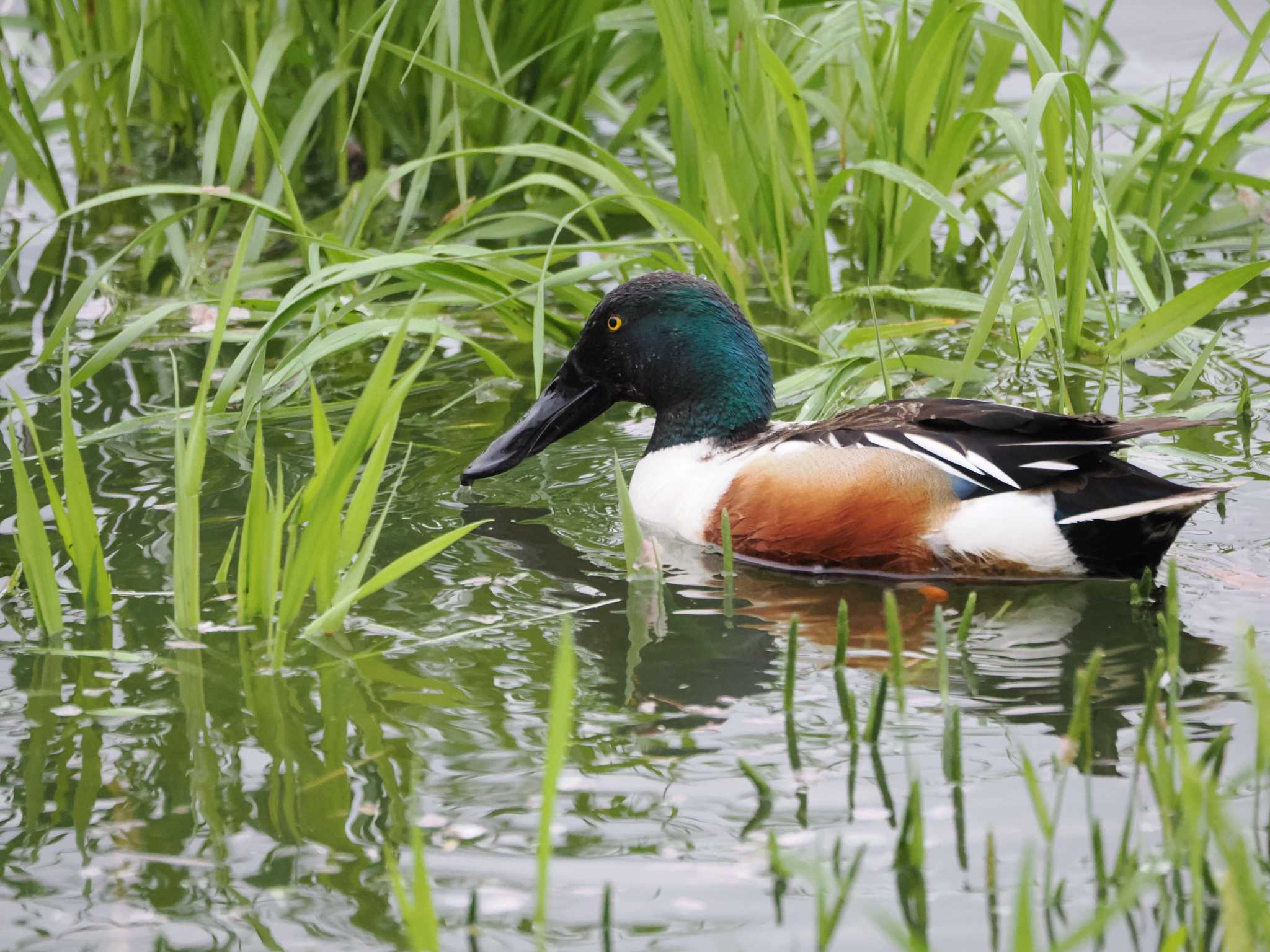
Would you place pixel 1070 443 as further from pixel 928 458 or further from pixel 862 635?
pixel 862 635

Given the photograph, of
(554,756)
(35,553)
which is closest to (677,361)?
(35,553)

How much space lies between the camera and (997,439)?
156 inches

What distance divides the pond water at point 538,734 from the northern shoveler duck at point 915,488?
0.30 ft

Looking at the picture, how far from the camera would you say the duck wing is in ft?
12.6

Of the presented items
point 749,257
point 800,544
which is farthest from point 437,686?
point 749,257

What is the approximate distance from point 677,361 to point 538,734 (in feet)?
5.35

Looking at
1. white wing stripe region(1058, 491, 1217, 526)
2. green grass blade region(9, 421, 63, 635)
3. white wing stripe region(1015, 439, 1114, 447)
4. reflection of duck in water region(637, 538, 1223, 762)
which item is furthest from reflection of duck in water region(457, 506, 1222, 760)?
green grass blade region(9, 421, 63, 635)

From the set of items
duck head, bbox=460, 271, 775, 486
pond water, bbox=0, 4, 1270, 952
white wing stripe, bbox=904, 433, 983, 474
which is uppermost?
duck head, bbox=460, 271, 775, 486

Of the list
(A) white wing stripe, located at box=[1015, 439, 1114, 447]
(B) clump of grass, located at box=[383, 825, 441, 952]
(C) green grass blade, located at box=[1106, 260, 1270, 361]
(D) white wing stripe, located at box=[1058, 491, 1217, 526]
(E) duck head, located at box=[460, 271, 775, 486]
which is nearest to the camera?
(B) clump of grass, located at box=[383, 825, 441, 952]

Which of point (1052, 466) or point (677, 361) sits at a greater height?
point (677, 361)

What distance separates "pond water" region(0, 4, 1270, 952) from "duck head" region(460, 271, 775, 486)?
195mm

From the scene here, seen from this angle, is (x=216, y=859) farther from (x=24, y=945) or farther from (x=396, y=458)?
(x=396, y=458)

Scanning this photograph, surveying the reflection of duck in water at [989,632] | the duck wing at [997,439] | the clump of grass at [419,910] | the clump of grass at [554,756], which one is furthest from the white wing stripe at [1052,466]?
the clump of grass at [419,910]

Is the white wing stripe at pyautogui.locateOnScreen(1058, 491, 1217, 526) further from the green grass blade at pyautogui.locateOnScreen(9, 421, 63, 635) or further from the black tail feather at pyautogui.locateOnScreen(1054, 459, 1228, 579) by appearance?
the green grass blade at pyautogui.locateOnScreen(9, 421, 63, 635)
